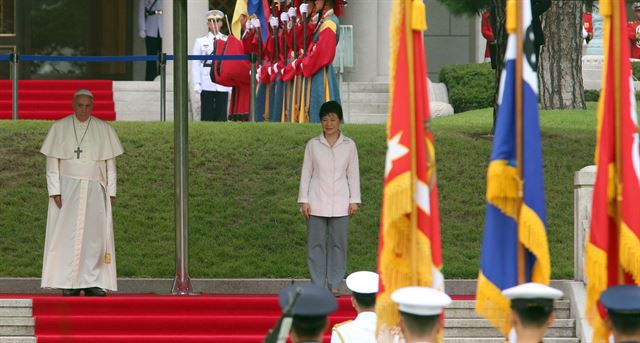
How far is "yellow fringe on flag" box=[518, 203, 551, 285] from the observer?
8781 millimetres

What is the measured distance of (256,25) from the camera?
22.7 meters

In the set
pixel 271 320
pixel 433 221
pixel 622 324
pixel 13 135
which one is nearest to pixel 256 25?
pixel 13 135

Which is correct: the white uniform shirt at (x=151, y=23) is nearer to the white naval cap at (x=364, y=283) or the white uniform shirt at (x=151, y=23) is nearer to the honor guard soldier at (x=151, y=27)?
the honor guard soldier at (x=151, y=27)

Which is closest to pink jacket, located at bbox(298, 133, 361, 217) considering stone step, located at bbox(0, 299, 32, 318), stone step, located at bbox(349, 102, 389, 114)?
stone step, located at bbox(0, 299, 32, 318)

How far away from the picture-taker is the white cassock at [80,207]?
15219mm

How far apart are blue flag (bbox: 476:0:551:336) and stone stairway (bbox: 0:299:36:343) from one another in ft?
20.5

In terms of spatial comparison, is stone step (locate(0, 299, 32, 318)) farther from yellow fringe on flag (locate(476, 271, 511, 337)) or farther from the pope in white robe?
yellow fringe on flag (locate(476, 271, 511, 337))

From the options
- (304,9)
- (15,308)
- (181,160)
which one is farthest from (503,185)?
(304,9)

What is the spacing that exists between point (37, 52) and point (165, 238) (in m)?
13.8

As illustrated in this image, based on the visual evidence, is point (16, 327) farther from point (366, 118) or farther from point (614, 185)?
point (366, 118)

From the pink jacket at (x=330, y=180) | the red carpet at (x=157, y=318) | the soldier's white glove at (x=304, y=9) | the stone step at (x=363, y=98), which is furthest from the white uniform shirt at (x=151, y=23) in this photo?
the red carpet at (x=157, y=318)

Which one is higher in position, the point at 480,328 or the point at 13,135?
the point at 13,135

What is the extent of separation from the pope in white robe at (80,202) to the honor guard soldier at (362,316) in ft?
20.5

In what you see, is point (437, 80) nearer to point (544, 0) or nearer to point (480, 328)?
point (544, 0)
